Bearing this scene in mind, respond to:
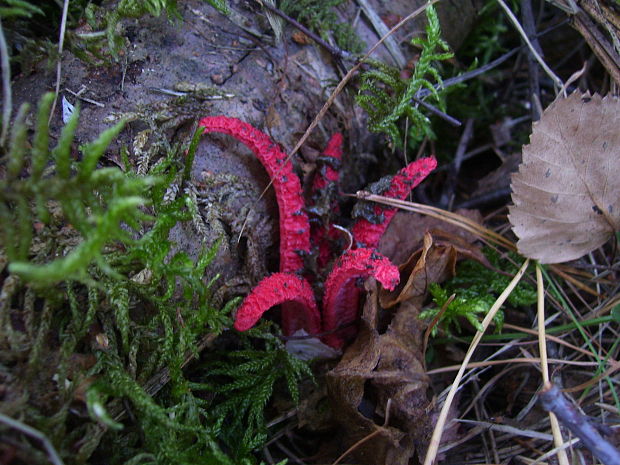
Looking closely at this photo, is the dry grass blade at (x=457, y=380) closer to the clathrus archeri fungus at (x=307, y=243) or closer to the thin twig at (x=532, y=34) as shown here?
the clathrus archeri fungus at (x=307, y=243)

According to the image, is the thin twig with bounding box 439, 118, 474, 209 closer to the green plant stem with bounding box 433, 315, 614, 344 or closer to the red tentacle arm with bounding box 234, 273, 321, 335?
the green plant stem with bounding box 433, 315, 614, 344

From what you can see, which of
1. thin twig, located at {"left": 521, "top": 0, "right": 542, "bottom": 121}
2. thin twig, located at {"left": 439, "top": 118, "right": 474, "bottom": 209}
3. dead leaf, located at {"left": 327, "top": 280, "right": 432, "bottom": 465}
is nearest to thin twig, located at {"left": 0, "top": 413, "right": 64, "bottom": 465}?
dead leaf, located at {"left": 327, "top": 280, "right": 432, "bottom": 465}

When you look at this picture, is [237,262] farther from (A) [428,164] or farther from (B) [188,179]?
(A) [428,164]

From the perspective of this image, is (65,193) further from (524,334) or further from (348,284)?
(524,334)

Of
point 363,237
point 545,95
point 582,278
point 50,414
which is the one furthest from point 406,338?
point 545,95

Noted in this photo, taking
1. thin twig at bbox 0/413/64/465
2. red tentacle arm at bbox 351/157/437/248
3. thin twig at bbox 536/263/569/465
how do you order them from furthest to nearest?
red tentacle arm at bbox 351/157/437/248, thin twig at bbox 536/263/569/465, thin twig at bbox 0/413/64/465

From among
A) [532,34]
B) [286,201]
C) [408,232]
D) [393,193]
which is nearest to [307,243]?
[286,201]
